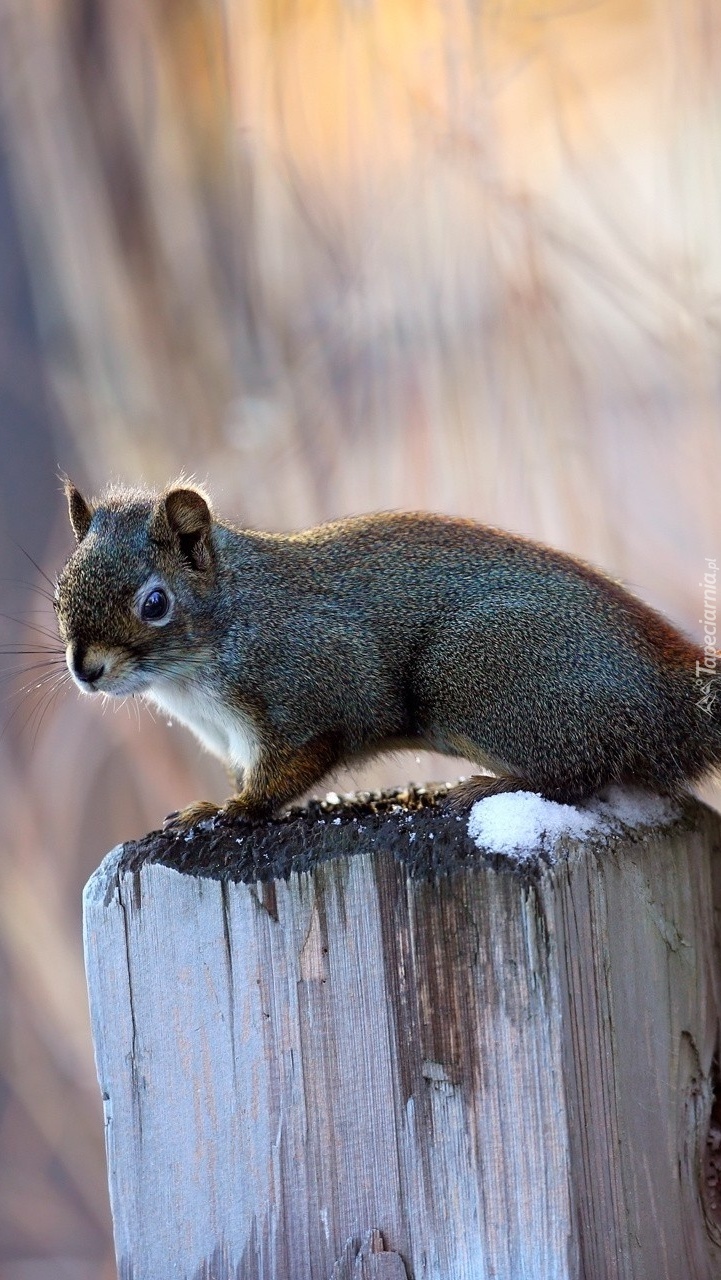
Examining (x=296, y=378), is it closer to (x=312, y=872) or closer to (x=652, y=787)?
(x=652, y=787)

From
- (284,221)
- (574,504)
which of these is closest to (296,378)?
(284,221)

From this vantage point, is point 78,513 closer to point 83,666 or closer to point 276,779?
point 83,666

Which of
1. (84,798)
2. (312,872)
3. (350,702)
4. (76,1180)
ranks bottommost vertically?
(76,1180)

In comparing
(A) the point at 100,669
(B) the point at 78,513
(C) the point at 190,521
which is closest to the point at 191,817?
(A) the point at 100,669

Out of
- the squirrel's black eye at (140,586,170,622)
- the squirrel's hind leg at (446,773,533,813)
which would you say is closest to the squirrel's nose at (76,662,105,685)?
the squirrel's black eye at (140,586,170,622)

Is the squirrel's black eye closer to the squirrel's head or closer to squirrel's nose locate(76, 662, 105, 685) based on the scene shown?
the squirrel's head
